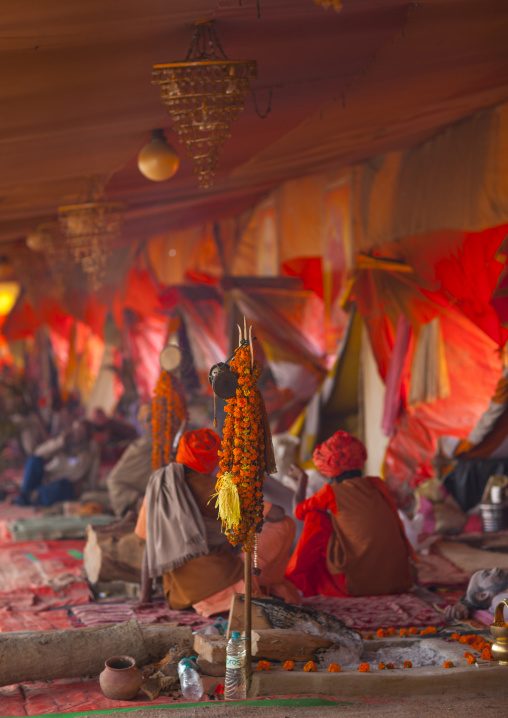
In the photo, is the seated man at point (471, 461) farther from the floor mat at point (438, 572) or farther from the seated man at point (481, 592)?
the seated man at point (481, 592)

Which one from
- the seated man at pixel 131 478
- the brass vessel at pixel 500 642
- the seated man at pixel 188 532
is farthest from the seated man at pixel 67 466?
the brass vessel at pixel 500 642

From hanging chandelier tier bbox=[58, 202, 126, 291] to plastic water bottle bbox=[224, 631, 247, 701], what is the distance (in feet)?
14.3

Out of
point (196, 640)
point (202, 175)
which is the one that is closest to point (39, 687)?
point (196, 640)

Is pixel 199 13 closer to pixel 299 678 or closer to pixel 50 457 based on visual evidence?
pixel 299 678

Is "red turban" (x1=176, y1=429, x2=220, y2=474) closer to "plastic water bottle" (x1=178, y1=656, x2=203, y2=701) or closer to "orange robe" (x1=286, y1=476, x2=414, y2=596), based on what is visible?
"orange robe" (x1=286, y1=476, x2=414, y2=596)

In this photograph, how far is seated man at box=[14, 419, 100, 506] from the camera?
1012 cm

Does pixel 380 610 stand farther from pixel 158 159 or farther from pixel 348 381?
pixel 348 381

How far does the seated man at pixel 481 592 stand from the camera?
4.95 meters

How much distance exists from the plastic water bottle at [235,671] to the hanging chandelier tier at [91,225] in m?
4.36

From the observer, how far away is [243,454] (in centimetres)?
390

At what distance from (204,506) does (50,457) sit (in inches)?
228

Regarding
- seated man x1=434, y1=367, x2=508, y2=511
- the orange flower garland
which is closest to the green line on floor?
the orange flower garland

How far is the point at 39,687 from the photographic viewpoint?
405 cm

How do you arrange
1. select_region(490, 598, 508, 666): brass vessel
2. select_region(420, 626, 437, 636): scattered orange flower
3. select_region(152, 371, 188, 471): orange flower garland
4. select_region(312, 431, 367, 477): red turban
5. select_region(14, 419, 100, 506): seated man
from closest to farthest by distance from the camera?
1. select_region(490, 598, 508, 666): brass vessel
2. select_region(420, 626, 437, 636): scattered orange flower
3. select_region(312, 431, 367, 477): red turban
4. select_region(152, 371, 188, 471): orange flower garland
5. select_region(14, 419, 100, 506): seated man
